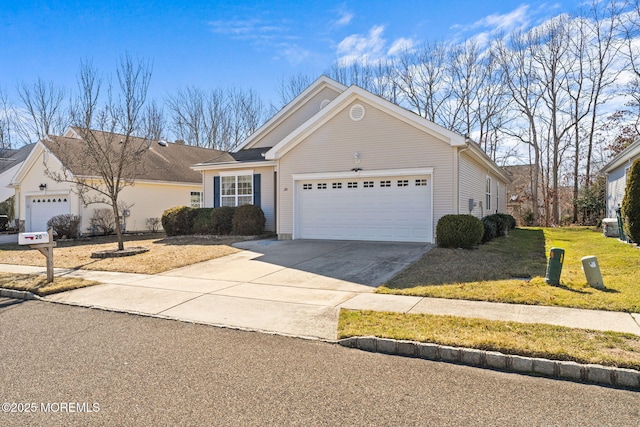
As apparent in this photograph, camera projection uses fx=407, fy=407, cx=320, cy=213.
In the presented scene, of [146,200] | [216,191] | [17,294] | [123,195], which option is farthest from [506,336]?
[146,200]

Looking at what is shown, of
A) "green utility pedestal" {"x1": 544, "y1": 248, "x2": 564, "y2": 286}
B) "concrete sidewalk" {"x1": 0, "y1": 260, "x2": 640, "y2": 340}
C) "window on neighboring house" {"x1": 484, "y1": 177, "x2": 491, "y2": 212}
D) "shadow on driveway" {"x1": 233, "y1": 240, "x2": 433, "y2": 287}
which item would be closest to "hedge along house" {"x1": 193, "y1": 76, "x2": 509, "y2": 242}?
"shadow on driveway" {"x1": 233, "y1": 240, "x2": 433, "y2": 287}

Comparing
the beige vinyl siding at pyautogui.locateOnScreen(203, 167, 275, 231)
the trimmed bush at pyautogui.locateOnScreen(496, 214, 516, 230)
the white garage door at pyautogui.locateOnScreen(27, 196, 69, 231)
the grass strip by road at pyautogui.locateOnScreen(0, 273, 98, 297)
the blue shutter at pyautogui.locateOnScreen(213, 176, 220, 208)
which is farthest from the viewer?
the white garage door at pyautogui.locateOnScreen(27, 196, 69, 231)

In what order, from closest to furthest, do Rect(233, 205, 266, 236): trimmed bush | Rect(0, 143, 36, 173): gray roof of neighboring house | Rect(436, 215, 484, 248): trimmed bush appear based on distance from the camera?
Rect(436, 215, 484, 248): trimmed bush
Rect(233, 205, 266, 236): trimmed bush
Rect(0, 143, 36, 173): gray roof of neighboring house

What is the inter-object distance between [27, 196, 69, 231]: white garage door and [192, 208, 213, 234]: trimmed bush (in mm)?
7387

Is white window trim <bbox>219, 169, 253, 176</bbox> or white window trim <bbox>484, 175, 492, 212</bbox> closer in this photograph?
white window trim <bbox>219, 169, 253, 176</bbox>

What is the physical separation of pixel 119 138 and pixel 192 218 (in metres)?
8.66

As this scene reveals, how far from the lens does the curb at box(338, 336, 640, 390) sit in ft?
13.0

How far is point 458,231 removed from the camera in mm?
12188

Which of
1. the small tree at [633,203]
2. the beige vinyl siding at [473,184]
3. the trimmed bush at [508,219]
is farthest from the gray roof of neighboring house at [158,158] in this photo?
the small tree at [633,203]

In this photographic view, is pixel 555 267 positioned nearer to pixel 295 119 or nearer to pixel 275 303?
pixel 275 303

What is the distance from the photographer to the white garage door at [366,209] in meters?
13.8

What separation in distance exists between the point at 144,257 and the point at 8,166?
1031 inches

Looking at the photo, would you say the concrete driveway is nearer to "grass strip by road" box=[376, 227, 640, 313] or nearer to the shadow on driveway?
the shadow on driveway

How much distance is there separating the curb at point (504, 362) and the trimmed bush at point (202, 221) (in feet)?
45.6
